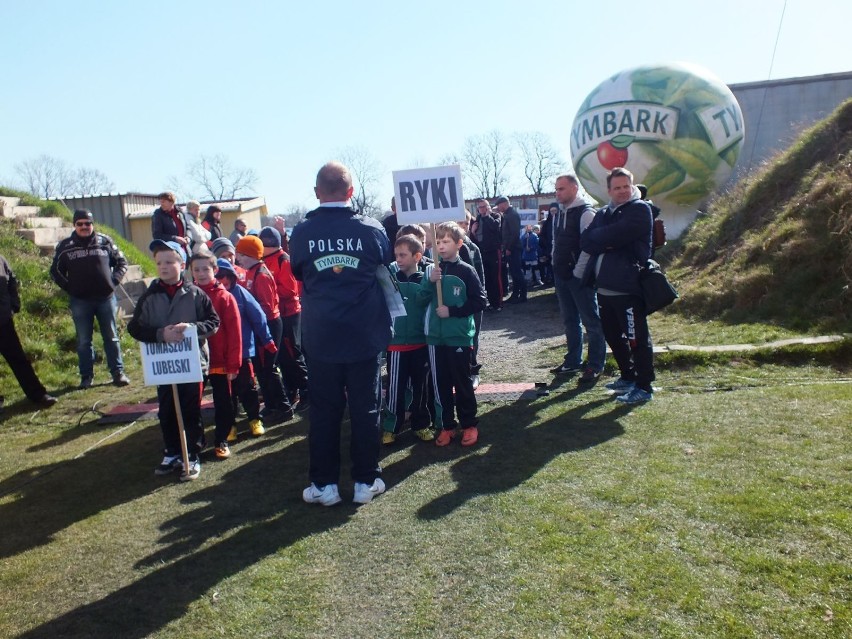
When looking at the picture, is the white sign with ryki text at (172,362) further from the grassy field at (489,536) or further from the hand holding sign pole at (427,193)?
the hand holding sign pole at (427,193)

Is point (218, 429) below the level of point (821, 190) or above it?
below

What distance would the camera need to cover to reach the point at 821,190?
1004cm

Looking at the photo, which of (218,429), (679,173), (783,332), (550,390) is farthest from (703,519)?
(679,173)

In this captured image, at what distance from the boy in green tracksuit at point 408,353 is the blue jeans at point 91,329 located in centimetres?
471

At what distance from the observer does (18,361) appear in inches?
314

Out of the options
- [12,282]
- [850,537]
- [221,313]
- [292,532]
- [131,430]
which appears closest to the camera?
[850,537]

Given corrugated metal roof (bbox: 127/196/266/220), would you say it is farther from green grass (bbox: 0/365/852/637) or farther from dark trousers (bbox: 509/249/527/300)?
green grass (bbox: 0/365/852/637)

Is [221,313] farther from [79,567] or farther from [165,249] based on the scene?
[79,567]

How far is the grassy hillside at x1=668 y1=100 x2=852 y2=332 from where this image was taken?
855 cm

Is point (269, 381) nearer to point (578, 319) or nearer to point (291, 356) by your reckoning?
point (291, 356)

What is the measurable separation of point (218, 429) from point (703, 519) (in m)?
3.86

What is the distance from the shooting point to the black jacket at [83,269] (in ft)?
28.1

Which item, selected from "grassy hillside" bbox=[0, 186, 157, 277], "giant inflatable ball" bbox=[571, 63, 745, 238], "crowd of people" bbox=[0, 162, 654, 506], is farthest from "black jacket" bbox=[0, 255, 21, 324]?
"giant inflatable ball" bbox=[571, 63, 745, 238]

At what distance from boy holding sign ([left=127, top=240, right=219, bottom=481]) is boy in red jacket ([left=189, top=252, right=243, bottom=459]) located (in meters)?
0.22
